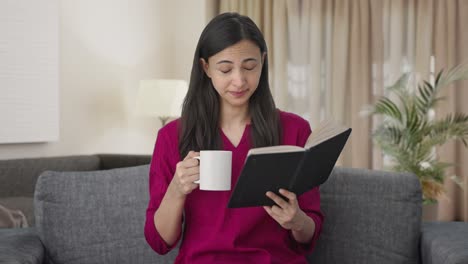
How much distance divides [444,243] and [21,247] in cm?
113

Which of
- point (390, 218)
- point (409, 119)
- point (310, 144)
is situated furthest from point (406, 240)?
point (409, 119)

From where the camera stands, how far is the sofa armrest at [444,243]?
164cm

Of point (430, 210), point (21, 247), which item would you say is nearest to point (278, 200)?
point (21, 247)

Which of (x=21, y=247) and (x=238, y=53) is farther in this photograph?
(x=21, y=247)

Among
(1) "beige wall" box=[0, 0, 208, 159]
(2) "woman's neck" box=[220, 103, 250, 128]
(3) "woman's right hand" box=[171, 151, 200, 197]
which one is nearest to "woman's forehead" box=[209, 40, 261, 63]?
(2) "woman's neck" box=[220, 103, 250, 128]

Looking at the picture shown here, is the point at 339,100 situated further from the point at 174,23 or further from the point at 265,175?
the point at 265,175

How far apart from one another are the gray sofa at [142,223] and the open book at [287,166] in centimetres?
42

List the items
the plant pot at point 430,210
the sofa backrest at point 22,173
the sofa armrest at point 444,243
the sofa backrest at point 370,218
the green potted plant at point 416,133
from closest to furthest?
the sofa armrest at point 444,243
the sofa backrest at point 370,218
the sofa backrest at point 22,173
the plant pot at point 430,210
the green potted plant at point 416,133

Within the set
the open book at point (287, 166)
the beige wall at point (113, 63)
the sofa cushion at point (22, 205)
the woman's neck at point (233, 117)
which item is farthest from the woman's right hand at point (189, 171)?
the beige wall at point (113, 63)

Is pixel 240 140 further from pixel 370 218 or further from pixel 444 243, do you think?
pixel 444 243

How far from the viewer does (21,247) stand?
1.83 m

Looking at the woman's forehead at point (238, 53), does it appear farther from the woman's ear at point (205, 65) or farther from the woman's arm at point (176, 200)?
the woman's arm at point (176, 200)

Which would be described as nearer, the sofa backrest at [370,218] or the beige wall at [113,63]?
the sofa backrest at [370,218]

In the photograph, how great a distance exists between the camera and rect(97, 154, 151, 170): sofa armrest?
3.86 metres
